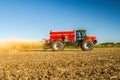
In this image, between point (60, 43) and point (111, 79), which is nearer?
point (111, 79)

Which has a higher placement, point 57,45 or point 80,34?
point 80,34

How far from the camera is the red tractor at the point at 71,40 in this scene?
2748cm

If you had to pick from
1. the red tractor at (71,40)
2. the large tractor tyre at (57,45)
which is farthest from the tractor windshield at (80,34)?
the large tractor tyre at (57,45)

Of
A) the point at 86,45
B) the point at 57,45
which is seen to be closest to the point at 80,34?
the point at 86,45

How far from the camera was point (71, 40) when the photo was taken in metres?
28.7

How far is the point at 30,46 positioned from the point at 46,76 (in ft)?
77.3

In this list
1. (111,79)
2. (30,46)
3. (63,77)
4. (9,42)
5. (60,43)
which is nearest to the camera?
(111,79)

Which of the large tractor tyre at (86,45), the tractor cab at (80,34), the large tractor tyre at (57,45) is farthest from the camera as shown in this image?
the tractor cab at (80,34)

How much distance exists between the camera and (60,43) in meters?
27.9

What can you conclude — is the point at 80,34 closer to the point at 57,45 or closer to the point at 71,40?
the point at 71,40

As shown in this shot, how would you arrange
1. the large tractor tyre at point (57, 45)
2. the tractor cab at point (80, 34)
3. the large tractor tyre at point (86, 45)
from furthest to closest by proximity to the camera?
the tractor cab at point (80, 34) → the large tractor tyre at point (57, 45) → the large tractor tyre at point (86, 45)

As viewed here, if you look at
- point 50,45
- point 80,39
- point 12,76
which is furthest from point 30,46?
point 12,76

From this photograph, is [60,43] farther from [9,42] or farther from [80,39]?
[9,42]

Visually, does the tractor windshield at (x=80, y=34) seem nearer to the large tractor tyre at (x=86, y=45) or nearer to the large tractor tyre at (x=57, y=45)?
the large tractor tyre at (x=86, y=45)
